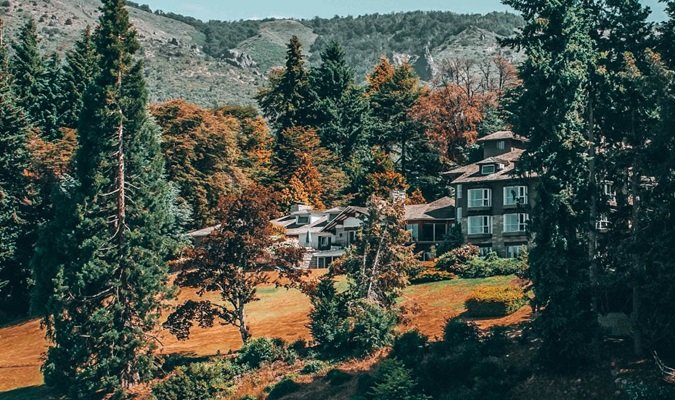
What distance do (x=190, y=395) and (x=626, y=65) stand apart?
27010 mm

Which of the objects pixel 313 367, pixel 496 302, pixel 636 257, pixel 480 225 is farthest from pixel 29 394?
pixel 480 225

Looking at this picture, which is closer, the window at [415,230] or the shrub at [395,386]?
the shrub at [395,386]

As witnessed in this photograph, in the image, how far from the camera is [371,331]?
49.3 m

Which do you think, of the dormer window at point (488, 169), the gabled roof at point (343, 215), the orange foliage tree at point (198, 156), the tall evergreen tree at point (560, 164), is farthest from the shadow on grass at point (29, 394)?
the dormer window at point (488, 169)

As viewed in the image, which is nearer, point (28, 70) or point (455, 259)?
point (455, 259)

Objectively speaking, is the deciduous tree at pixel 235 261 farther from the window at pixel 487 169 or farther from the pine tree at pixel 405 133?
the pine tree at pixel 405 133

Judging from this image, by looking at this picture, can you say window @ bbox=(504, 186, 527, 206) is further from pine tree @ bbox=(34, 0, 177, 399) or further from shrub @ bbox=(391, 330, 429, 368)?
pine tree @ bbox=(34, 0, 177, 399)

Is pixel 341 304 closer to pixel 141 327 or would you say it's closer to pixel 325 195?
pixel 141 327

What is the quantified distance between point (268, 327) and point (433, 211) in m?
26.8

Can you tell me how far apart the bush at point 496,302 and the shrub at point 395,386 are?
38.6 feet

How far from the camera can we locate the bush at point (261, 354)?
51219mm

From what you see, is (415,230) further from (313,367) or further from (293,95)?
(313,367)

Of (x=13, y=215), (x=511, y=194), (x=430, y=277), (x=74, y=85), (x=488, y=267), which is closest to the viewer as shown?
(x=488, y=267)

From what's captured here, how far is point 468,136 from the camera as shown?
99.9 meters
